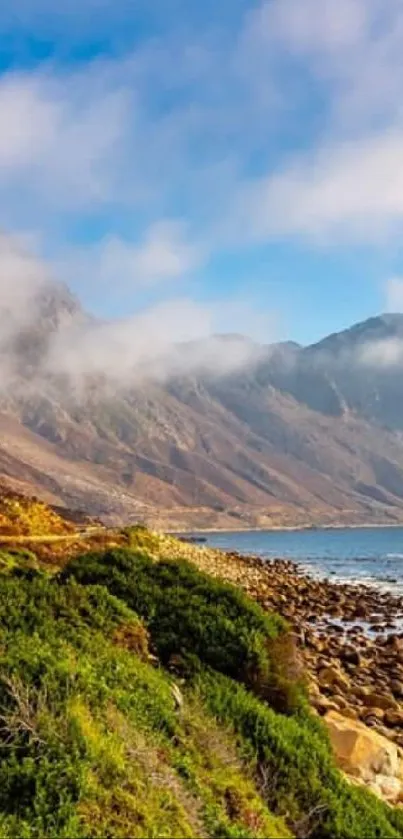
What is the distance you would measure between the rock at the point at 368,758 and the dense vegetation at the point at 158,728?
147cm

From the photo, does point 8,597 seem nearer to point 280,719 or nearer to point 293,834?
point 280,719

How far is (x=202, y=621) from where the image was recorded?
13281 millimetres

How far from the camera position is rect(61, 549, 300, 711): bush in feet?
39.4

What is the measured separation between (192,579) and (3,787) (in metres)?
8.20

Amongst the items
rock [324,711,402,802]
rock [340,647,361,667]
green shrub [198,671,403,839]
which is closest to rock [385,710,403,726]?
rock [324,711,402,802]

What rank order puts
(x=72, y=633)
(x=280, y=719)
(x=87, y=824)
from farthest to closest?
(x=72, y=633) < (x=280, y=719) < (x=87, y=824)

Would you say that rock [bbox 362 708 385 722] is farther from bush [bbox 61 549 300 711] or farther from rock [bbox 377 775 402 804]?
rock [bbox 377 775 402 804]

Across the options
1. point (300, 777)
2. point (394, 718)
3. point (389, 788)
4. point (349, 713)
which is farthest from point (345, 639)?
point (300, 777)

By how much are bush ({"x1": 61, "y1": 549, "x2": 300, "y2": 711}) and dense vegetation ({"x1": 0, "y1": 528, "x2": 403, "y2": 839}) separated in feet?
0.09

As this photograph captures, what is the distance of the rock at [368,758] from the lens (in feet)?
40.5

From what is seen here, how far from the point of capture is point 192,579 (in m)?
15.7

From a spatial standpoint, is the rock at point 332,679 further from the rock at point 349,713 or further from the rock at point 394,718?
the rock at point 349,713

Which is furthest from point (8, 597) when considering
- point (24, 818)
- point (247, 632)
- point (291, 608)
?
point (291, 608)

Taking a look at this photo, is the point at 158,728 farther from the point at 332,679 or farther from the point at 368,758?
the point at 332,679
